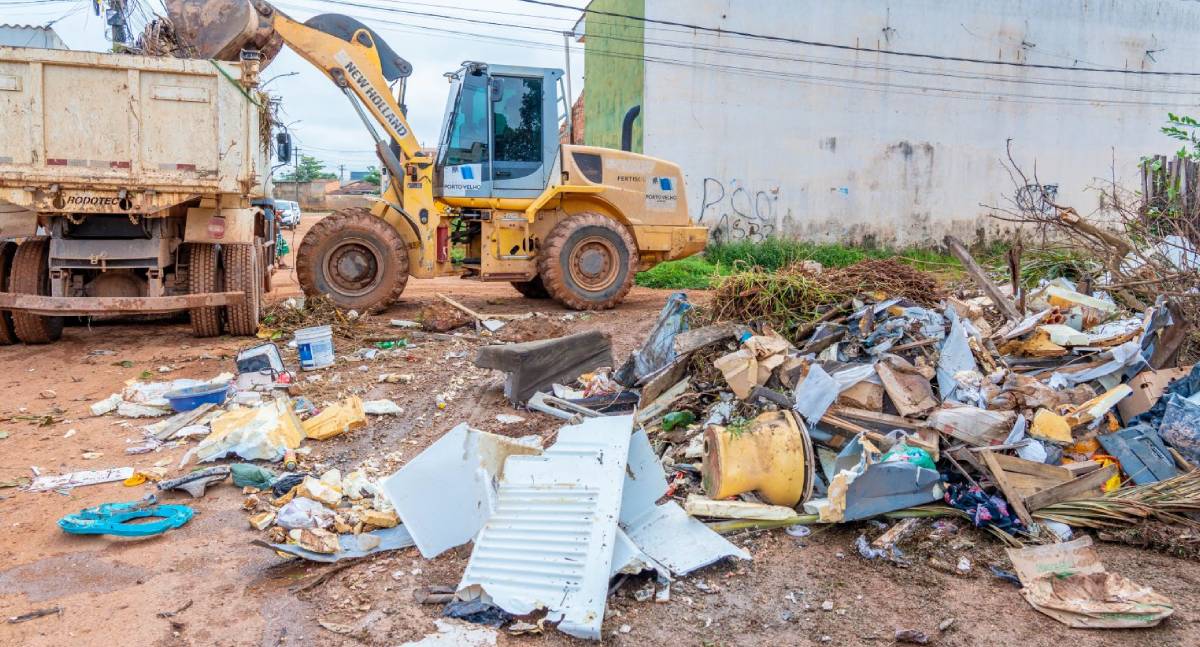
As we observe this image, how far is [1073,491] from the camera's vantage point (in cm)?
429

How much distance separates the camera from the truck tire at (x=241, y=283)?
8367mm

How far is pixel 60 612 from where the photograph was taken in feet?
11.0

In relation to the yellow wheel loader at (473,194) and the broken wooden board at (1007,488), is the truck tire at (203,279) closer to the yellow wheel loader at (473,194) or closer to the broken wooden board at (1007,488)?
the yellow wheel loader at (473,194)

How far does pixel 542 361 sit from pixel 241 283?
3.63 meters

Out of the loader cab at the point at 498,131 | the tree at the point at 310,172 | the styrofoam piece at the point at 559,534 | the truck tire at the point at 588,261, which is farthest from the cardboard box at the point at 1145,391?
the tree at the point at 310,172

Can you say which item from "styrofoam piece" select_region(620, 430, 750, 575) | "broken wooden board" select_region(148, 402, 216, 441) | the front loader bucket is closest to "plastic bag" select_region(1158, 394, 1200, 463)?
"styrofoam piece" select_region(620, 430, 750, 575)

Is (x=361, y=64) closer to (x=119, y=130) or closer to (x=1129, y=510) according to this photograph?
(x=119, y=130)

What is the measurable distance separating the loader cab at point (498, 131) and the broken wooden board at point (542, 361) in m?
4.07

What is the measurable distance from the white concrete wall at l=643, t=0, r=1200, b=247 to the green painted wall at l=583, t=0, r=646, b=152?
39 cm

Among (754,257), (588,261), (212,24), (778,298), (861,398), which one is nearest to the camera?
(861,398)

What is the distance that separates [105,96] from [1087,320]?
832 cm

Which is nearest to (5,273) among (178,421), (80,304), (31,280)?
(31,280)

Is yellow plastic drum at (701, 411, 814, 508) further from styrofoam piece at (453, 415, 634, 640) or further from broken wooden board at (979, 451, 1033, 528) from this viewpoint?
broken wooden board at (979, 451, 1033, 528)

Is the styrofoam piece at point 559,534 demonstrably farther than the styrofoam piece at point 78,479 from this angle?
No
